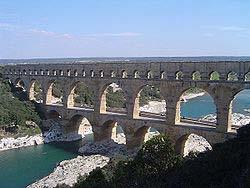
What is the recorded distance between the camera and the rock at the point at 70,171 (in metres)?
24.8

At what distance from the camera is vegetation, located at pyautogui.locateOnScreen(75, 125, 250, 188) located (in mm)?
13109

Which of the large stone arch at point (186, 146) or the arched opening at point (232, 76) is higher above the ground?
the arched opening at point (232, 76)

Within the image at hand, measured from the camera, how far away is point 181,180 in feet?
45.2

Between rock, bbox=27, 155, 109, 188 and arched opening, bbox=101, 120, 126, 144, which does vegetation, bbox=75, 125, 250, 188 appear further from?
arched opening, bbox=101, 120, 126, 144

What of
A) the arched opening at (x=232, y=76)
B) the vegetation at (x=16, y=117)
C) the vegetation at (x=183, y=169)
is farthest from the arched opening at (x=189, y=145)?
the vegetation at (x=16, y=117)

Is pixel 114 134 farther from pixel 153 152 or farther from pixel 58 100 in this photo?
pixel 153 152

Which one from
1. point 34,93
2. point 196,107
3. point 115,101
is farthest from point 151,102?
point 34,93

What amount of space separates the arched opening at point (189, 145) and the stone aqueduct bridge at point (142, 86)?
0.31m

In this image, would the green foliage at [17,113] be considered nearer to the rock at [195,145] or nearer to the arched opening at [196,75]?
the rock at [195,145]

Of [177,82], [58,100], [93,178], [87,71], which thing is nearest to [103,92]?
[87,71]

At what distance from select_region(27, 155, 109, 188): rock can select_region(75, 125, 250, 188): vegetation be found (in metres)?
7.34

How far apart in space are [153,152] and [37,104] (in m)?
28.2

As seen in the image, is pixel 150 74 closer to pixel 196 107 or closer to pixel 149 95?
pixel 196 107

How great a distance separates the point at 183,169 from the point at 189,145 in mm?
17137
